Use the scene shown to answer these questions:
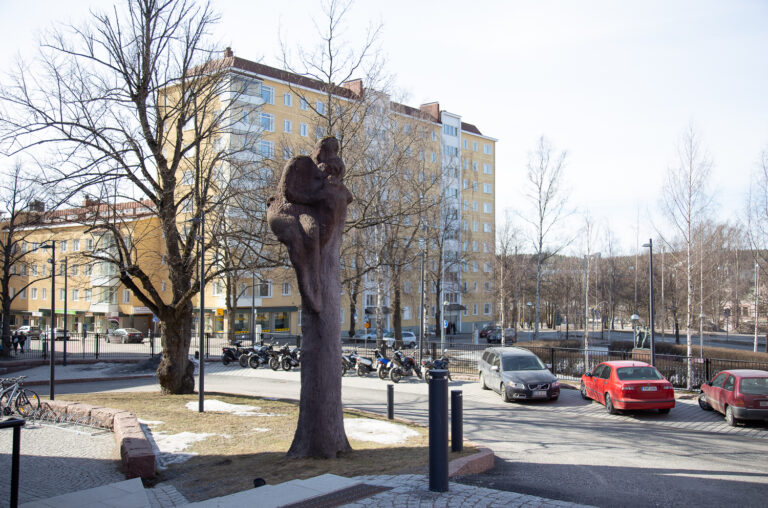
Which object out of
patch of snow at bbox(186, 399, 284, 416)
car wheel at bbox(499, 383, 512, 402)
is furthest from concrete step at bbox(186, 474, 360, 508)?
car wheel at bbox(499, 383, 512, 402)

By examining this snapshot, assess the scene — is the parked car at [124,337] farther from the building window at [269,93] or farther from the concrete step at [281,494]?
the concrete step at [281,494]

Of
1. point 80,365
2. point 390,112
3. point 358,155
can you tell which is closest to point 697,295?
point 390,112

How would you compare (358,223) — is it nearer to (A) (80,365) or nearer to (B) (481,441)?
(B) (481,441)

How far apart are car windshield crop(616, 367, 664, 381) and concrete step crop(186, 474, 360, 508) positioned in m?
10.6

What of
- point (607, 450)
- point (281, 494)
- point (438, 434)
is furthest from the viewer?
point (607, 450)

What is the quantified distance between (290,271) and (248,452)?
703 inches

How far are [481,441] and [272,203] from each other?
623 cm

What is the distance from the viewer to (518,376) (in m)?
16.7

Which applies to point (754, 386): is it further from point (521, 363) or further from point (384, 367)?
point (384, 367)

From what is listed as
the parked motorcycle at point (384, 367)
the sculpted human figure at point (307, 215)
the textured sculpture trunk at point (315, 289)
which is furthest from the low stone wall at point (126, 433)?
the parked motorcycle at point (384, 367)

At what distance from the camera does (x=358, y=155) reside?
19562 millimetres

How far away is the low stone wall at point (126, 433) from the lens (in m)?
8.26

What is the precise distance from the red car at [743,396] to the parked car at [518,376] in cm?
437

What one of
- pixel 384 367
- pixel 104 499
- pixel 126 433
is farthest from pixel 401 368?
pixel 104 499
